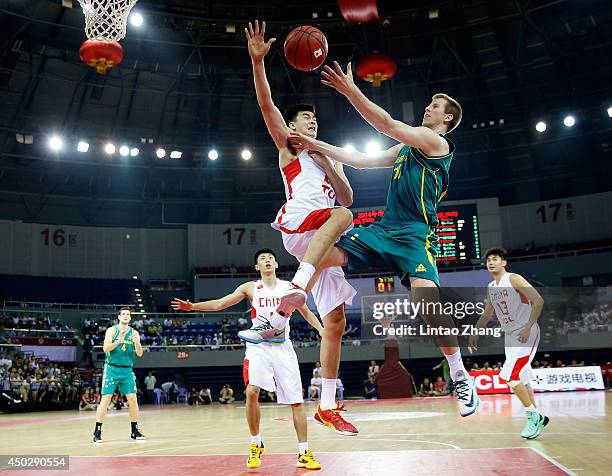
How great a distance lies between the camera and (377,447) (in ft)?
23.5

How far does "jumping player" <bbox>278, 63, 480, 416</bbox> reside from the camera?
495 cm

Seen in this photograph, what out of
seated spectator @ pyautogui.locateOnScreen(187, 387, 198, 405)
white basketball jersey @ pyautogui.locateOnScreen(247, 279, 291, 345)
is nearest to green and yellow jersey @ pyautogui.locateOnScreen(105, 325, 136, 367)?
white basketball jersey @ pyautogui.locateOnScreen(247, 279, 291, 345)

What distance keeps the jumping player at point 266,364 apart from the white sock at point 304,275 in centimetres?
142

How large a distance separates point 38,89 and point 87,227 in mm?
7856

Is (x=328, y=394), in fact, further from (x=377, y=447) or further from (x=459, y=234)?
(x=459, y=234)

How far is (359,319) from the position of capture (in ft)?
97.8

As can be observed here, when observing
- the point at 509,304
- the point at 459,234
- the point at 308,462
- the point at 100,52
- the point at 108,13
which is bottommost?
the point at 308,462

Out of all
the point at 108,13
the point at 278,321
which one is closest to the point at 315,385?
the point at 108,13

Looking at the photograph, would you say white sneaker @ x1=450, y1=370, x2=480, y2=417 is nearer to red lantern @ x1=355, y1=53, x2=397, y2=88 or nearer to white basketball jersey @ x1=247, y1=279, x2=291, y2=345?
white basketball jersey @ x1=247, y1=279, x2=291, y2=345

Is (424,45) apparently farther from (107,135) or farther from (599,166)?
(107,135)

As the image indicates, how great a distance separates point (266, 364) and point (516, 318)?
141 inches

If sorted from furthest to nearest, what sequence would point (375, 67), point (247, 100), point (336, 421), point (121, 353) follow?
1. point (247, 100)
2. point (375, 67)
3. point (121, 353)
4. point (336, 421)

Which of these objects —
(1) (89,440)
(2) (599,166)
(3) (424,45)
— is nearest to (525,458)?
(1) (89,440)

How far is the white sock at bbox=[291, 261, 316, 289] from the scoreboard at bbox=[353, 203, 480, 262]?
20.5 metres
